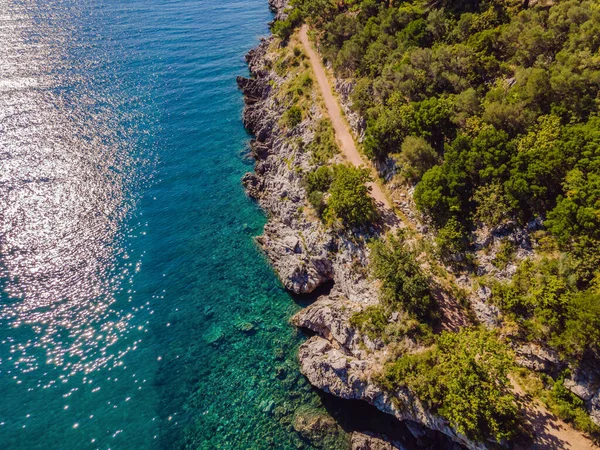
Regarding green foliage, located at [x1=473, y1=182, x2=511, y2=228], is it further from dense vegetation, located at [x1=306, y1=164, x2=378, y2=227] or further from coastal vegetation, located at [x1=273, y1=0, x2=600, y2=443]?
dense vegetation, located at [x1=306, y1=164, x2=378, y2=227]

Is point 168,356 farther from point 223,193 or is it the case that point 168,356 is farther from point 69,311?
point 223,193

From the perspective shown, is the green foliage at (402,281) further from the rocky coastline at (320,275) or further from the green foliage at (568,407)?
the green foliage at (568,407)

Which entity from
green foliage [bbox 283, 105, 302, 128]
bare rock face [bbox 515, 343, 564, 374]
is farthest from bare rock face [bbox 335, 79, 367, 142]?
bare rock face [bbox 515, 343, 564, 374]

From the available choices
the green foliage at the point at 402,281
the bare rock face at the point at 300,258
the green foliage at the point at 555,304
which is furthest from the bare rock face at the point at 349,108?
the green foliage at the point at 555,304

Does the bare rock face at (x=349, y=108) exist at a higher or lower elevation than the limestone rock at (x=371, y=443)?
higher

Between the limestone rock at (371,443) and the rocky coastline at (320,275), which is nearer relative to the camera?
the limestone rock at (371,443)

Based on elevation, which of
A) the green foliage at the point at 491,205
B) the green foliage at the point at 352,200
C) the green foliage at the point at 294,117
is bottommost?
the green foliage at the point at 491,205

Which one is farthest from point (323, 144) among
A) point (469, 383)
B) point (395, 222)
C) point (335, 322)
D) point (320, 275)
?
point (469, 383)

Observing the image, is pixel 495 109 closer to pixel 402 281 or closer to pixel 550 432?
pixel 402 281
